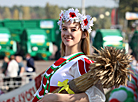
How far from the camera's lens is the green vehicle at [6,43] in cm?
1455

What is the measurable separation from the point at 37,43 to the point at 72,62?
12455 mm

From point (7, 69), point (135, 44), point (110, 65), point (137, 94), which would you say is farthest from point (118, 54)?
point (135, 44)

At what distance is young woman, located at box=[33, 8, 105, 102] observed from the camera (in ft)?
6.77

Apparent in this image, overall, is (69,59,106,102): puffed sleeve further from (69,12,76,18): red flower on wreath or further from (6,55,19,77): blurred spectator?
(6,55,19,77): blurred spectator

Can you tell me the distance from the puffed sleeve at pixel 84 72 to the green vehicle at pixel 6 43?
13.0m

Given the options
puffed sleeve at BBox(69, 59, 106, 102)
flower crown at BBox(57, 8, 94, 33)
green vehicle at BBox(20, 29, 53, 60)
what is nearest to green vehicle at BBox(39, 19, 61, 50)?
green vehicle at BBox(20, 29, 53, 60)

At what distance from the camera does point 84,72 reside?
2.12 m

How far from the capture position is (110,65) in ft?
6.21

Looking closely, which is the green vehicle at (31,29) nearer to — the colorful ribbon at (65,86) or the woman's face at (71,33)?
the woman's face at (71,33)

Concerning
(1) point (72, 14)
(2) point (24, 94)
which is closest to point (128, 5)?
(2) point (24, 94)

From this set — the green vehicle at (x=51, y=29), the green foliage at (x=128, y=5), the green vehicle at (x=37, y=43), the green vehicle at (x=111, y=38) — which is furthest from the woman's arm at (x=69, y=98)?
the green foliage at (x=128, y=5)

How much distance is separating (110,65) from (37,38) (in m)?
12.9

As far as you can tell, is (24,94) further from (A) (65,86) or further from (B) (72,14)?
→ (B) (72,14)

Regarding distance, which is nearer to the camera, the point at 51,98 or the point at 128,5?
the point at 51,98
